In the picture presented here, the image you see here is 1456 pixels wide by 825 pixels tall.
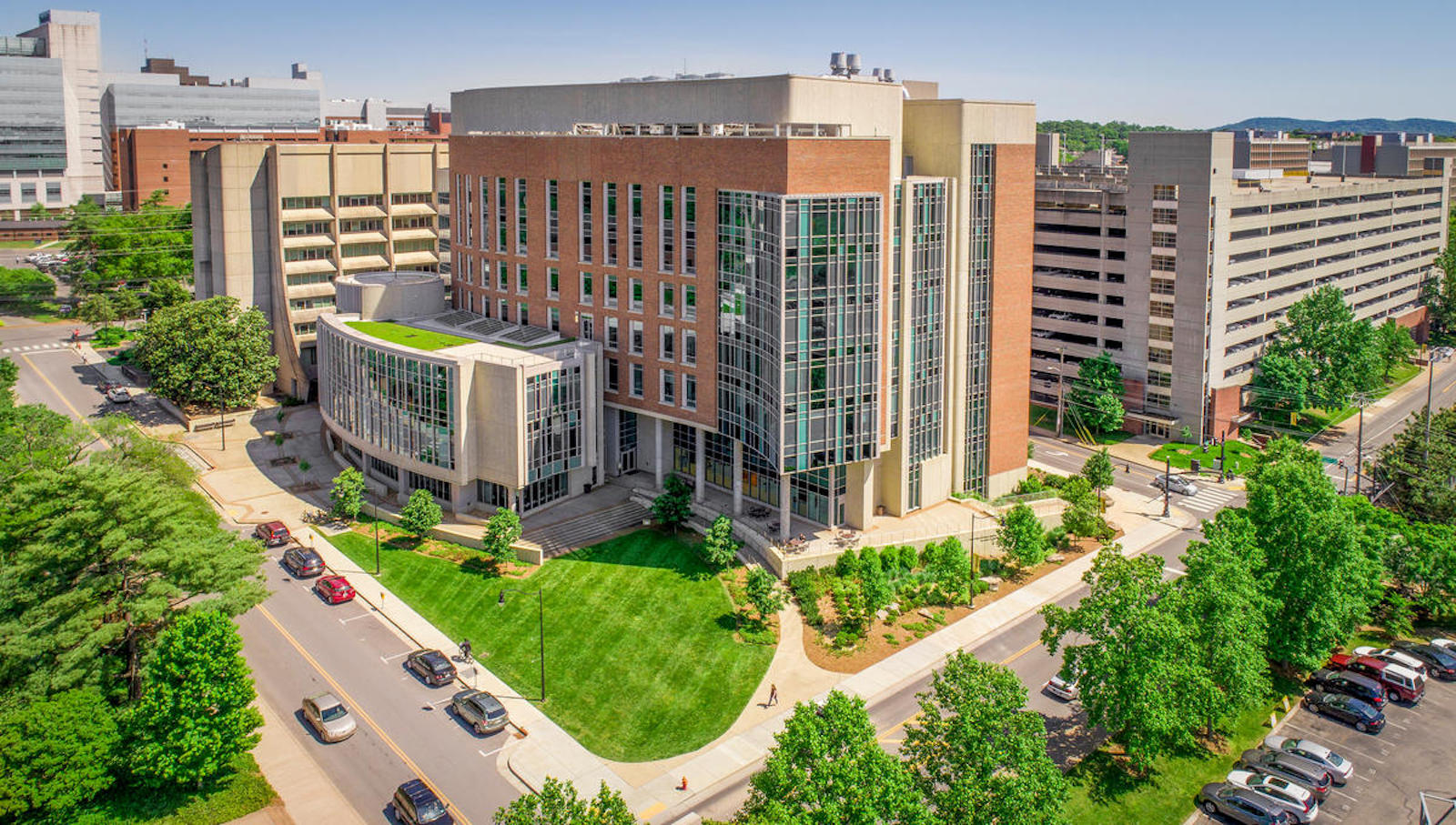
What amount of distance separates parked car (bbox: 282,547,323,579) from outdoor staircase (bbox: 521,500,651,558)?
13636 mm

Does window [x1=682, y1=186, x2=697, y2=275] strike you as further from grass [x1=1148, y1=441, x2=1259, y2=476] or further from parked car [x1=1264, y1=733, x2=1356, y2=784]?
grass [x1=1148, y1=441, x2=1259, y2=476]

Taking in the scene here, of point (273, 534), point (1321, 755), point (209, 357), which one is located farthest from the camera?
point (209, 357)

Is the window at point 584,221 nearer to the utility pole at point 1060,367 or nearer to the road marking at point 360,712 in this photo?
the road marking at point 360,712

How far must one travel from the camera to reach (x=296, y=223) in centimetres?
11162

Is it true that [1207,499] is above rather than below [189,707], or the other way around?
below

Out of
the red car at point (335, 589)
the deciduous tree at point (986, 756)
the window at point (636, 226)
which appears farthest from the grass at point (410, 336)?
the deciduous tree at point (986, 756)

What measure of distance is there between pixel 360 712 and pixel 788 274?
35832 millimetres

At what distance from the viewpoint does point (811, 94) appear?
240ft

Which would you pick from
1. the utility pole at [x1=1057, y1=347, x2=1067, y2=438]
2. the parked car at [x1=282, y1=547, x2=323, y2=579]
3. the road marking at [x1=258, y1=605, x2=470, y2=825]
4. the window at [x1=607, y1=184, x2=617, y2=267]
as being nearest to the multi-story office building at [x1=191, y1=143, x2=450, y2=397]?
the parked car at [x1=282, y1=547, x2=323, y2=579]

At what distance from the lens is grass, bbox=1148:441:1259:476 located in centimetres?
10181

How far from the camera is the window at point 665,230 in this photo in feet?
258

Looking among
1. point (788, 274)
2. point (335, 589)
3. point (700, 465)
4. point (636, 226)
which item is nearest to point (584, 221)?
point (636, 226)

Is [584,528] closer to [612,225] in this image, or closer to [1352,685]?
[612,225]

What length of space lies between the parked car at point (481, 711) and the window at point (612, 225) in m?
37.4
